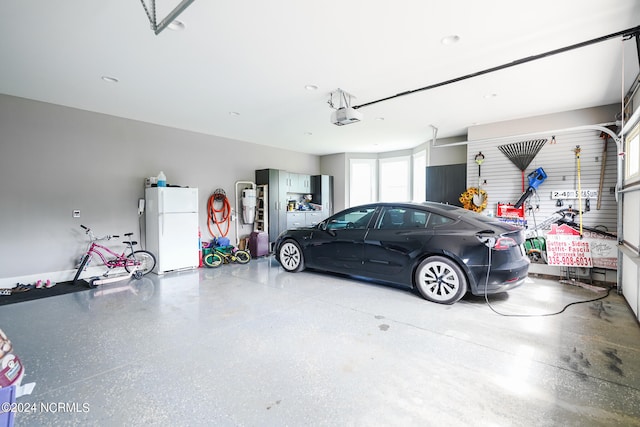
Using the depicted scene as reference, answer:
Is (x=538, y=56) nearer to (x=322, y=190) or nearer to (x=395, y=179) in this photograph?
(x=395, y=179)

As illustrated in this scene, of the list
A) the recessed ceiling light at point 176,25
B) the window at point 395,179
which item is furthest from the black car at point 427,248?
the window at point 395,179

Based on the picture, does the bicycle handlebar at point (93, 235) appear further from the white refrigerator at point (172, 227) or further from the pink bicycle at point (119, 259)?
the white refrigerator at point (172, 227)

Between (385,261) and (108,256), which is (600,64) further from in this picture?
(108,256)

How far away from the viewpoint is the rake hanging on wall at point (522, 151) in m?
4.86

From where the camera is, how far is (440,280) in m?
3.46

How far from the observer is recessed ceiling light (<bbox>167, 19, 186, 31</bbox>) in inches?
96.0

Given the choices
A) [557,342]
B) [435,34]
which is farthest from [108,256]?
[557,342]

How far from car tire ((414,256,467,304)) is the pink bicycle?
4.47 m

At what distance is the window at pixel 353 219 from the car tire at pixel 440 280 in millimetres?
1041

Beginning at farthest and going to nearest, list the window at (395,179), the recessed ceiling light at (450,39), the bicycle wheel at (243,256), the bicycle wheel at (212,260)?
the window at (395,179)
the bicycle wheel at (243,256)
the bicycle wheel at (212,260)
the recessed ceiling light at (450,39)

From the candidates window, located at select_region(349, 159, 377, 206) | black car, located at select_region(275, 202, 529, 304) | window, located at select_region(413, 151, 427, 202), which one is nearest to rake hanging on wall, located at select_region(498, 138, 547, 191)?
black car, located at select_region(275, 202, 529, 304)

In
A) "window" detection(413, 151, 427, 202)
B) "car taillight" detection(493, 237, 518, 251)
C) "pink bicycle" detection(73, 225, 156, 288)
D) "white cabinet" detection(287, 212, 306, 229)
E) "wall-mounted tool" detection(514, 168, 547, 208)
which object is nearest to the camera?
"car taillight" detection(493, 237, 518, 251)

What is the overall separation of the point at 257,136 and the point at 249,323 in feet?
15.5

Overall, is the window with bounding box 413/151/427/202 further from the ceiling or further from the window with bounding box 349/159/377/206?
the ceiling
